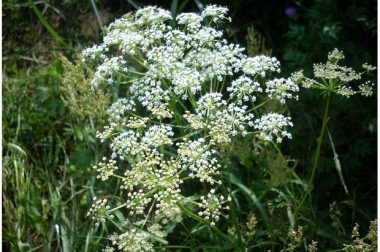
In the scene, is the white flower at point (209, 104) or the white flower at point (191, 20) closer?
the white flower at point (209, 104)

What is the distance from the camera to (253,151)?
3.71 m

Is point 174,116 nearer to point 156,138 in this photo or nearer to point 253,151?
point 156,138

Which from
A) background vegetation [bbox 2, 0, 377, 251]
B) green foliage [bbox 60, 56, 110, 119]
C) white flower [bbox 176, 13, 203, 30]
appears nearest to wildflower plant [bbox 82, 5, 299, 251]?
white flower [bbox 176, 13, 203, 30]

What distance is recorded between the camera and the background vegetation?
3.67 meters

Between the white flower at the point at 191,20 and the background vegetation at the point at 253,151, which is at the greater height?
the white flower at the point at 191,20

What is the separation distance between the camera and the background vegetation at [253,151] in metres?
3.67

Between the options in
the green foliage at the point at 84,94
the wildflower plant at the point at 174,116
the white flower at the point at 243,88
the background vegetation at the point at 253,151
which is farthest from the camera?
the background vegetation at the point at 253,151

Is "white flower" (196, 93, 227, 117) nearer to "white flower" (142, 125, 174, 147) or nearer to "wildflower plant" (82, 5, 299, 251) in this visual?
"wildflower plant" (82, 5, 299, 251)

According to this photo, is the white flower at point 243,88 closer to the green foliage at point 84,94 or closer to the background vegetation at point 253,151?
the background vegetation at point 253,151

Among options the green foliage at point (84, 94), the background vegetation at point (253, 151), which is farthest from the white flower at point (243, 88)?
the green foliage at point (84, 94)

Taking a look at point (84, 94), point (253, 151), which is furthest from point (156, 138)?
point (253, 151)

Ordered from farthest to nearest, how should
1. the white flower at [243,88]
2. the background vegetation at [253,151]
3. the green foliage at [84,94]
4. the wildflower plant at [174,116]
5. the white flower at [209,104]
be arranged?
1. the background vegetation at [253,151]
2. the green foliage at [84,94]
3. the white flower at [243,88]
4. the white flower at [209,104]
5. the wildflower plant at [174,116]

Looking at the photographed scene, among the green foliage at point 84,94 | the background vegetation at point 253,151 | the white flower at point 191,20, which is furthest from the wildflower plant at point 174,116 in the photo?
the background vegetation at point 253,151

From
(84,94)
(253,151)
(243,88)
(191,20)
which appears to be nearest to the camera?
(243,88)
